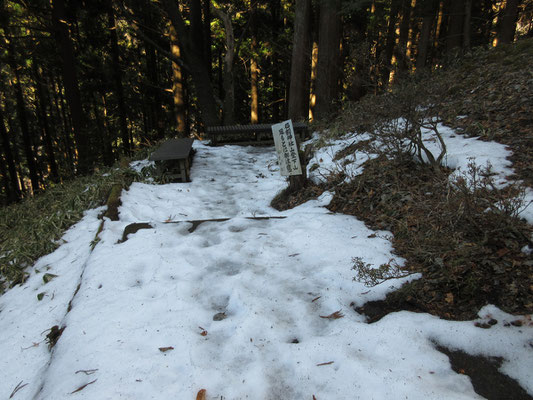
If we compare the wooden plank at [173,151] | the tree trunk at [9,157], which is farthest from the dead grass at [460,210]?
the tree trunk at [9,157]

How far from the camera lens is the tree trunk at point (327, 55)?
9180mm

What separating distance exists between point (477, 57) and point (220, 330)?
31.1 feet

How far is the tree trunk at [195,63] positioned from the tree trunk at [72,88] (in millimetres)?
3247

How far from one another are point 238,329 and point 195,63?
34.8 ft

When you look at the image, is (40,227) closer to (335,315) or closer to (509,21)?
(335,315)

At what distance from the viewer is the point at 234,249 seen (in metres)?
3.57

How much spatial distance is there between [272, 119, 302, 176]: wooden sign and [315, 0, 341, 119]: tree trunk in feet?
15.8

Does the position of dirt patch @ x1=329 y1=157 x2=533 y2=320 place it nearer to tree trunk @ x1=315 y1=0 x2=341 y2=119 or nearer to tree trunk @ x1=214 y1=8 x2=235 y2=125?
tree trunk @ x1=315 y1=0 x2=341 y2=119

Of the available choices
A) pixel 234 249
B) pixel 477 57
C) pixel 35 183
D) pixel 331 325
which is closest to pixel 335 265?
pixel 331 325

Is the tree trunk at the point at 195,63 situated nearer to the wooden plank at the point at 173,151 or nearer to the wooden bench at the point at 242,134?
the wooden bench at the point at 242,134

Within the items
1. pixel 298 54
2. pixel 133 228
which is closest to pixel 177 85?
pixel 298 54

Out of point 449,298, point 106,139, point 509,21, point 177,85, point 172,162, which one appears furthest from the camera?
point 106,139

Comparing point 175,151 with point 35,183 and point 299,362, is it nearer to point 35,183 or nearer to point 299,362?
point 299,362

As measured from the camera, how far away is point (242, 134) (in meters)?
10.5
